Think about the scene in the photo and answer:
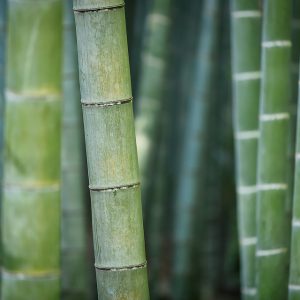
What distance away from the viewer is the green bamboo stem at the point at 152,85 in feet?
9.07

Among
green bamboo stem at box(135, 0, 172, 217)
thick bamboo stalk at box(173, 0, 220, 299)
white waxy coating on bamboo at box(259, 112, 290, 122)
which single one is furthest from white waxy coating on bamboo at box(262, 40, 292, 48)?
thick bamboo stalk at box(173, 0, 220, 299)

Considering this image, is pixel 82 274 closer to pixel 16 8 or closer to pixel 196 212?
pixel 196 212

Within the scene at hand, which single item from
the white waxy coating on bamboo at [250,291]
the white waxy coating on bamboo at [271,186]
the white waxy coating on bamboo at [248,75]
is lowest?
the white waxy coating on bamboo at [250,291]

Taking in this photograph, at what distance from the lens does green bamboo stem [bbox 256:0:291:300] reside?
5.63ft

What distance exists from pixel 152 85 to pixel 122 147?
1.39 m

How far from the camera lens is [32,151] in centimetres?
177

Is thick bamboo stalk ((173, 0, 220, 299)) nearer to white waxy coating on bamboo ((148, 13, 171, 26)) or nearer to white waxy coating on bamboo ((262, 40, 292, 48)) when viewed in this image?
white waxy coating on bamboo ((148, 13, 171, 26))

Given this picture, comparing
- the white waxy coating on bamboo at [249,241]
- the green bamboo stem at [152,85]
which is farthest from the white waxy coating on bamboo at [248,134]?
the green bamboo stem at [152,85]

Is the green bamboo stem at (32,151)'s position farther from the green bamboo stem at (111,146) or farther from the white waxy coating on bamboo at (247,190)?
the white waxy coating on bamboo at (247,190)

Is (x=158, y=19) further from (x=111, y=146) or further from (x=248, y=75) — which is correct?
(x=111, y=146)

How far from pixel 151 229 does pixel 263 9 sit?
5.05 feet

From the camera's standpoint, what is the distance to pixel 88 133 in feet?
4.72

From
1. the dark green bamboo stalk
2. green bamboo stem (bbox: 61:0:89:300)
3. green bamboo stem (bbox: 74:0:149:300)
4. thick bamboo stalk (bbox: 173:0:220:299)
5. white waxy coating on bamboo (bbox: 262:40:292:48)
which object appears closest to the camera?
green bamboo stem (bbox: 74:0:149:300)

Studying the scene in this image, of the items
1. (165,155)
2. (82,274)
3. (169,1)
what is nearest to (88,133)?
(82,274)
